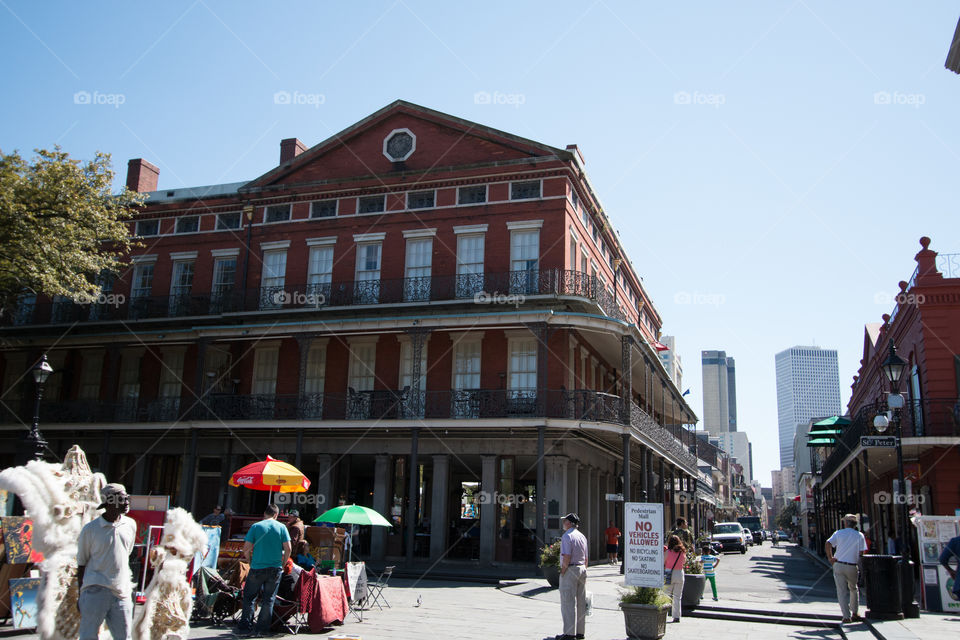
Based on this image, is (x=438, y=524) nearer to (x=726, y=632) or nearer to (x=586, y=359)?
(x=586, y=359)

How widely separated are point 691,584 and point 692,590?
103mm

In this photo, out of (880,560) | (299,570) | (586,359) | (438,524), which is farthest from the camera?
(586,359)

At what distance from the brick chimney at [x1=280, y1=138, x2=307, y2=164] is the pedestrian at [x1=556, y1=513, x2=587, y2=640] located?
77.0 feet

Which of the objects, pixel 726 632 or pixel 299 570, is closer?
pixel 299 570

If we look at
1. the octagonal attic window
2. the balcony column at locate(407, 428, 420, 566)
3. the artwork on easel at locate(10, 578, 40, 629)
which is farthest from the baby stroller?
the octagonal attic window

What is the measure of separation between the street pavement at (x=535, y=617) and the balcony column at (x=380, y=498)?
439 centimetres

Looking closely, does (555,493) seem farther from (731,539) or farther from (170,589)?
(731,539)

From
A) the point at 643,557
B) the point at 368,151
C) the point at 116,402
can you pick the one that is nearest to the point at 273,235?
the point at 368,151

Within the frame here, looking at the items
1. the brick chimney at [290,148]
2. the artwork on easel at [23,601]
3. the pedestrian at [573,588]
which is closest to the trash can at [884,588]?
the pedestrian at [573,588]

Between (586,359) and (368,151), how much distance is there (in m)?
10.3

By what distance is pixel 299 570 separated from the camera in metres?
10.7

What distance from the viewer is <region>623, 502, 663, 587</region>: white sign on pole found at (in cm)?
1088

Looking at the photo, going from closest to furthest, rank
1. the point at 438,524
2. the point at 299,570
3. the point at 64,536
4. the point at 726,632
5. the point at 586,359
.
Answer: the point at 64,536 < the point at 299,570 < the point at 726,632 < the point at 438,524 < the point at 586,359

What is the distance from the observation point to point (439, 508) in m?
22.6
